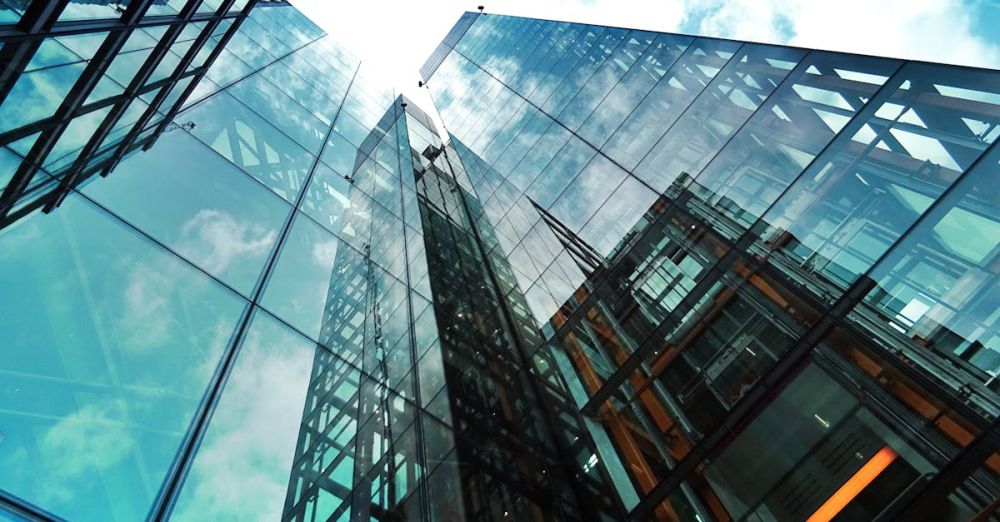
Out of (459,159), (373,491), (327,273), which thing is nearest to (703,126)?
(327,273)

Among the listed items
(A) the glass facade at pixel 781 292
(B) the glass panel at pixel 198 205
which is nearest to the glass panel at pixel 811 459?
(A) the glass facade at pixel 781 292

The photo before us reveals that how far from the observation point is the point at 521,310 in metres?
12.1

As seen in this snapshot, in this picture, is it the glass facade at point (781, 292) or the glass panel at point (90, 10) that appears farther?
the glass panel at point (90, 10)

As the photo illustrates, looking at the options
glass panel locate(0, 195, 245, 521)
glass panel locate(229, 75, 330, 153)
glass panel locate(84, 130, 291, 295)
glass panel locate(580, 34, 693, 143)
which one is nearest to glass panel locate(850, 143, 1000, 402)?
glass panel locate(0, 195, 245, 521)

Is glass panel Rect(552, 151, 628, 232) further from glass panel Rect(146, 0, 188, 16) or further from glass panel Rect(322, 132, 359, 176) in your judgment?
glass panel Rect(146, 0, 188, 16)

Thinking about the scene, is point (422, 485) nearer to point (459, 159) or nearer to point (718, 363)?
point (718, 363)

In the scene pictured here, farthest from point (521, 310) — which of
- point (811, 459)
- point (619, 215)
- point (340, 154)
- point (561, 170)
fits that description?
point (340, 154)

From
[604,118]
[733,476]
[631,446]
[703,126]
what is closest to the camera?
[733,476]

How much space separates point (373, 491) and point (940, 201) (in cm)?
643

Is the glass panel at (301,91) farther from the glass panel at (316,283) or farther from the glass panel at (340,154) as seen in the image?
the glass panel at (316,283)

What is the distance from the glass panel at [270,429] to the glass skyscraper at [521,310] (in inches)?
1.4

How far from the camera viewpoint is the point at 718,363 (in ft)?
24.8

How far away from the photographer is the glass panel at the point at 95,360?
12.4 ft

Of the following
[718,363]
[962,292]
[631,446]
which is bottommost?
[631,446]
